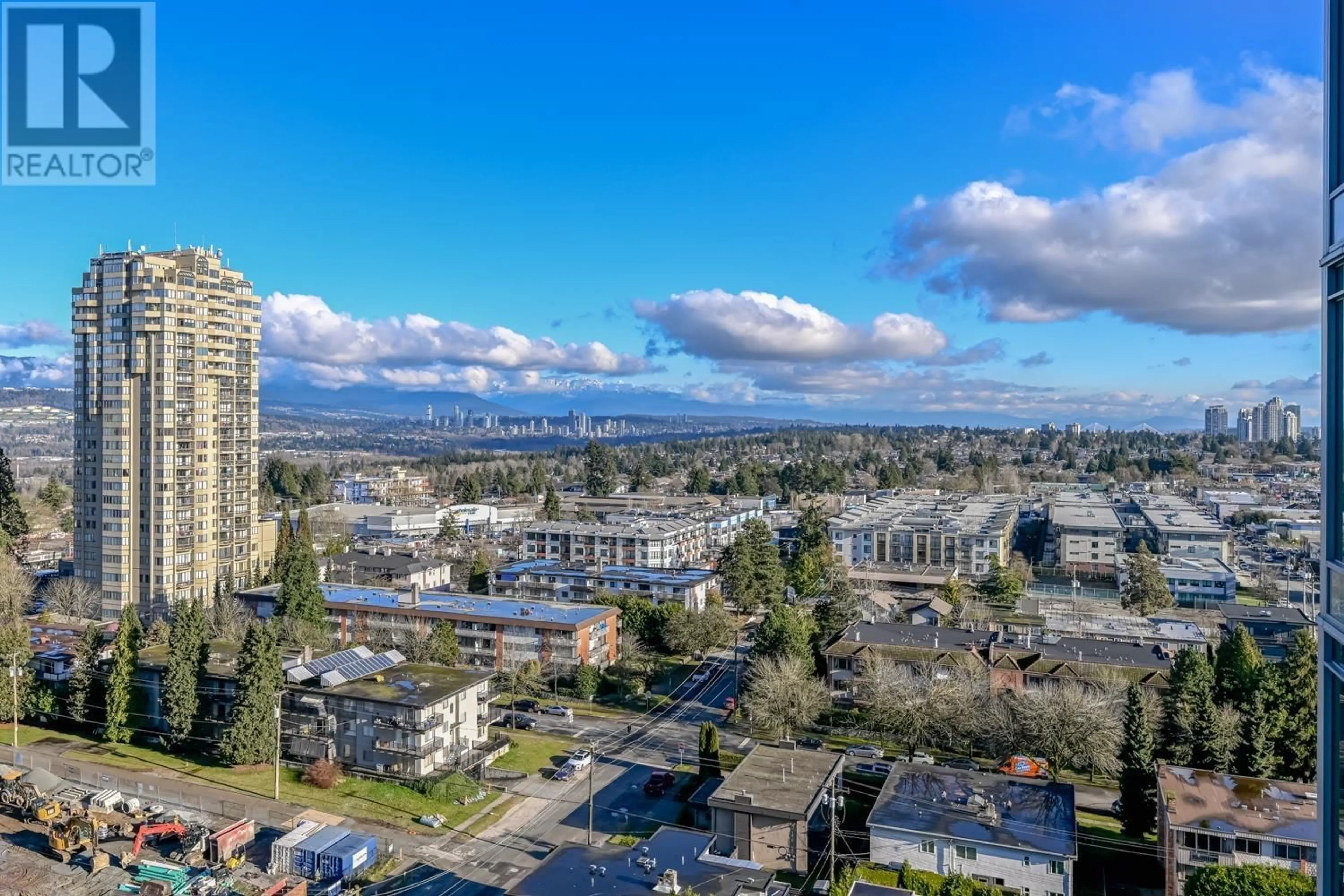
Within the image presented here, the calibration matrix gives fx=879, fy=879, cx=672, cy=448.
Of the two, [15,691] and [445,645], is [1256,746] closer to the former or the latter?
[445,645]

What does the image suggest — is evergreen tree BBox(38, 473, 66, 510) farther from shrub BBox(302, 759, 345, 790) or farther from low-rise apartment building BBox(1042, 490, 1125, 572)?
low-rise apartment building BBox(1042, 490, 1125, 572)

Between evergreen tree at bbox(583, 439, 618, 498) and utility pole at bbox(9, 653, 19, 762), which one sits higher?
evergreen tree at bbox(583, 439, 618, 498)

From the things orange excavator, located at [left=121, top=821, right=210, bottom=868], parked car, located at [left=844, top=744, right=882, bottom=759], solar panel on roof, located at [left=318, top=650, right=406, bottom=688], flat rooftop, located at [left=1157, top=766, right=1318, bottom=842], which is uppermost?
solar panel on roof, located at [left=318, top=650, right=406, bottom=688]

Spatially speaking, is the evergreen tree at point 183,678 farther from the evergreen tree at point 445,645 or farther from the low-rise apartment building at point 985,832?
the low-rise apartment building at point 985,832

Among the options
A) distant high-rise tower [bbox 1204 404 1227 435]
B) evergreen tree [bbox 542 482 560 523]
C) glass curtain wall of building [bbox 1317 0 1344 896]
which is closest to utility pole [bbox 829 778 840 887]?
glass curtain wall of building [bbox 1317 0 1344 896]

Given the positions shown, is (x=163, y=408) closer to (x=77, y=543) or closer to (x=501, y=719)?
(x=77, y=543)

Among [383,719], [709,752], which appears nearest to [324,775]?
[383,719]

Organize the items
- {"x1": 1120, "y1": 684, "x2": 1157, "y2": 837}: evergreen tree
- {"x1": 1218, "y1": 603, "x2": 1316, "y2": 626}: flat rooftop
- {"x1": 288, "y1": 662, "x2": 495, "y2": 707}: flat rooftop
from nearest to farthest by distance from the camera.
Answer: {"x1": 1120, "y1": 684, "x2": 1157, "y2": 837}: evergreen tree, {"x1": 288, "y1": 662, "x2": 495, "y2": 707}: flat rooftop, {"x1": 1218, "y1": 603, "x2": 1316, "y2": 626}: flat rooftop
